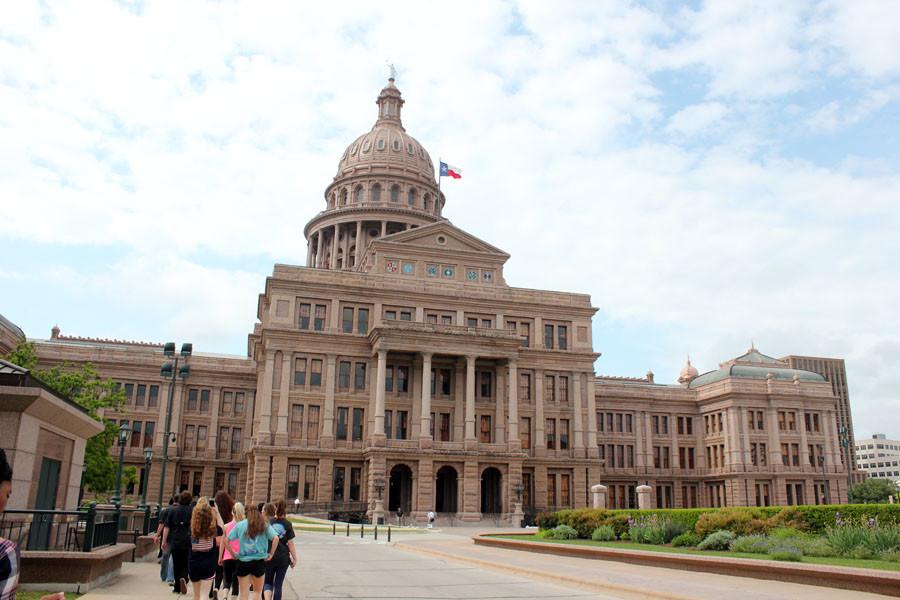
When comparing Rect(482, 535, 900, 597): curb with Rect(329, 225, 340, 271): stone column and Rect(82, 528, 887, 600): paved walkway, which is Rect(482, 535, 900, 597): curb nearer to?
Rect(82, 528, 887, 600): paved walkway

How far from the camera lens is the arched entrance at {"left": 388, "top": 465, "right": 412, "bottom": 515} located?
63844 millimetres

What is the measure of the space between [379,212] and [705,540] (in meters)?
76.8

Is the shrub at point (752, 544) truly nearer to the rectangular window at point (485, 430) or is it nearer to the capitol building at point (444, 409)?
the capitol building at point (444, 409)

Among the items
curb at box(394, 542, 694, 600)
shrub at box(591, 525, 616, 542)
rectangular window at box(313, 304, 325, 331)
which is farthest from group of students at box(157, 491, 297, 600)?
rectangular window at box(313, 304, 325, 331)

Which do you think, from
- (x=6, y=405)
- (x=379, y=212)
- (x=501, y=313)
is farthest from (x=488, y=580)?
(x=379, y=212)

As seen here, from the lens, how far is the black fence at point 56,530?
1587cm

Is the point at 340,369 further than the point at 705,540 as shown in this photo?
Yes

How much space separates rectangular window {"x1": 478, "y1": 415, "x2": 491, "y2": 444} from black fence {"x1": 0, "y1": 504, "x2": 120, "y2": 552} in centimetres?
5172

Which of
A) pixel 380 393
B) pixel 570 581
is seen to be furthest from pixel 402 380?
pixel 570 581

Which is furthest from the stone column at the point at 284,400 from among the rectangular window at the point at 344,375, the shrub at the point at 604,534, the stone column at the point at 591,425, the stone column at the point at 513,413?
the shrub at the point at 604,534

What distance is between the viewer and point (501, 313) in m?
72.1

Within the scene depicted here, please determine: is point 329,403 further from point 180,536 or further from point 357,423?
point 180,536

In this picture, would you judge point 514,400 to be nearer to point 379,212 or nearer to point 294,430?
point 294,430

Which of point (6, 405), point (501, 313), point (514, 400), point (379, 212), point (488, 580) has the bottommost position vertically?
point (488, 580)
